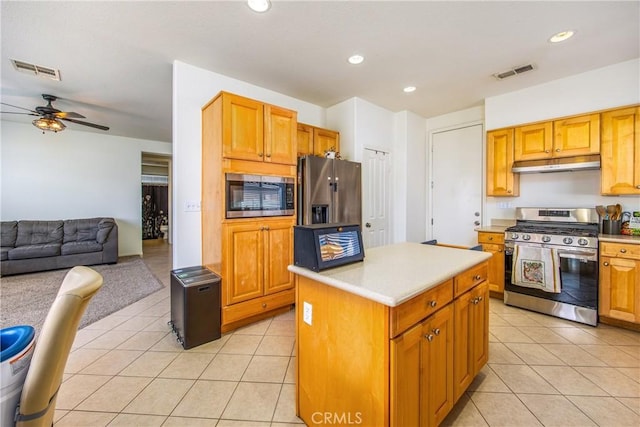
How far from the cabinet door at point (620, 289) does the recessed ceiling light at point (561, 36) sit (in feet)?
6.98

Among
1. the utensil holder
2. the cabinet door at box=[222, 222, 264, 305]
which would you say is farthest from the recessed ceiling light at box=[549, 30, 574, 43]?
the cabinet door at box=[222, 222, 264, 305]

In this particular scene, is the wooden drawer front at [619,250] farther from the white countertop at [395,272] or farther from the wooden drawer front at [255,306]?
the wooden drawer front at [255,306]

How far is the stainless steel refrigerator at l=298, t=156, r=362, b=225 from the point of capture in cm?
305

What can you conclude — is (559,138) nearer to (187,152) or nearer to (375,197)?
(375,197)

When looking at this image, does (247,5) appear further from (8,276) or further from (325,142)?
(8,276)

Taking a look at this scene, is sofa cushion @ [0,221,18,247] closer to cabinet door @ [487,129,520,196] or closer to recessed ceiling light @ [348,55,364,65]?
recessed ceiling light @ [348,55,364,65]

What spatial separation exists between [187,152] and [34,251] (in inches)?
157

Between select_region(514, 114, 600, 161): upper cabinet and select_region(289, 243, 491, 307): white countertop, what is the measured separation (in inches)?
94.9

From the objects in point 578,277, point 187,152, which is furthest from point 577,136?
point 187,152

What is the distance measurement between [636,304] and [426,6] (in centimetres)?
329

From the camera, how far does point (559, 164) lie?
3062 millimetres

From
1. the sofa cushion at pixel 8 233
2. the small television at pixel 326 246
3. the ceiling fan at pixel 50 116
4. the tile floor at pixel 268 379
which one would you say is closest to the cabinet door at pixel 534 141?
the tile floor at pixel 268 379

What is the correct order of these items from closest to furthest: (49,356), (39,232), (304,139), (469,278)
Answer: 1. (49,356)
2. (469,278)
3. (304,139)
4. (39,232)

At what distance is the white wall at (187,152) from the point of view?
2.82 m
